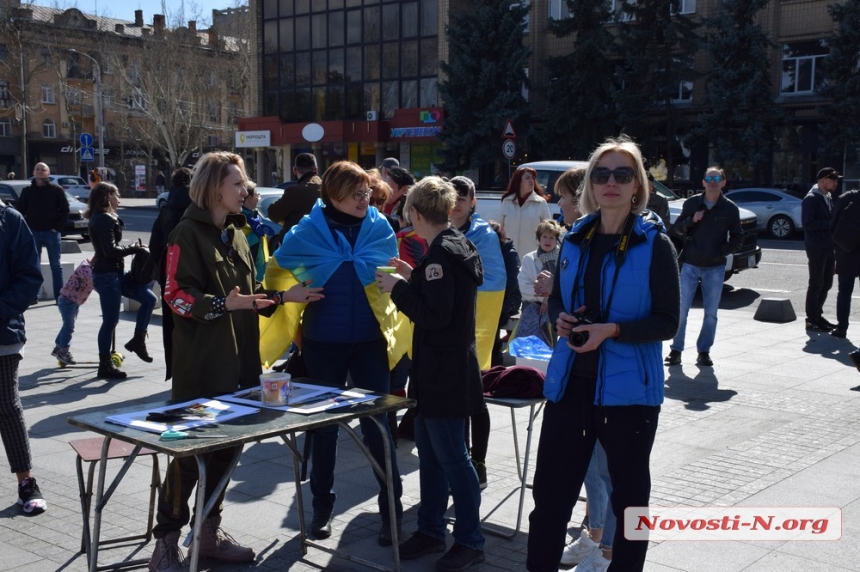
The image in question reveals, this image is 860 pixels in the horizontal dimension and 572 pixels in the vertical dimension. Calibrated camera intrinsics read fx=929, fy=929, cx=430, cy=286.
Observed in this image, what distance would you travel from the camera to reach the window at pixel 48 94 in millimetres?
68375

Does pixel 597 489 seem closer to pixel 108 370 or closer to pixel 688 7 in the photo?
pixel 108 370

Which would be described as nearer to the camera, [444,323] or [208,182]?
[444,323]

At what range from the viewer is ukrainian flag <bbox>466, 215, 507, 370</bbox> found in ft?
19.7

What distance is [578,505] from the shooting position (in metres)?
5.37

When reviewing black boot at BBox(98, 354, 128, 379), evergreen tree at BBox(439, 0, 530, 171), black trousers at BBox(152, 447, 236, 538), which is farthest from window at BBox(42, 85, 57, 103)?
black trousers at BBox(152, 447, 236, 538)

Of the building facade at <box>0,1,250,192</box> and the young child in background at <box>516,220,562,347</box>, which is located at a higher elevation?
the building facade at <box>0,1,250,192</box>

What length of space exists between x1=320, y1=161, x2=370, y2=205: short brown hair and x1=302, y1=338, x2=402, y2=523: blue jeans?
0.78 meters

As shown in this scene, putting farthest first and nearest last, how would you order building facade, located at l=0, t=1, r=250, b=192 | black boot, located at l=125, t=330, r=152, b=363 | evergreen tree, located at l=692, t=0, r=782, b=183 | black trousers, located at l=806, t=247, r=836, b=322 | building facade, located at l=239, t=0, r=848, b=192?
building facade, located at l=0, t=1, r=250, b=192 → building facade, located at l=239, t=0, r=848, b=192 → evergreen tree, located at l=692, t=0, r=782, b=183 → black trousers, located at l=806, t=247, r=836, b=322 → black boot, located at l=125, t=330, r=152, b=363

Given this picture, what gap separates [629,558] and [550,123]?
101 feet

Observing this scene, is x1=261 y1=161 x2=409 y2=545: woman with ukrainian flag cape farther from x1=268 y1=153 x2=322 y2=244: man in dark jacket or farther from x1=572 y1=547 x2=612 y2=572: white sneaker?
x1=268 y1=153 x2=322 y2=244: man in dark jacket

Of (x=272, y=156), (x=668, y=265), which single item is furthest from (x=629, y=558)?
(x=272, y=156)

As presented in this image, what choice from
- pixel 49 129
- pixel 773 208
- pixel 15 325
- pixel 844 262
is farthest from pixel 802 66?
pixel 49 129

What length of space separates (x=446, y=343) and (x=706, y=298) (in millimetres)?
5692

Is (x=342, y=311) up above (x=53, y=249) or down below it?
above
